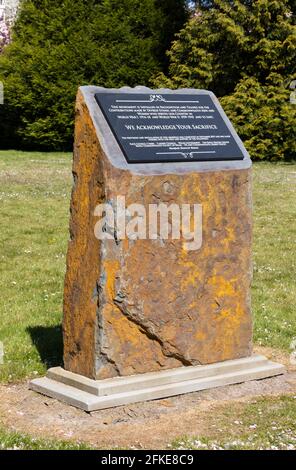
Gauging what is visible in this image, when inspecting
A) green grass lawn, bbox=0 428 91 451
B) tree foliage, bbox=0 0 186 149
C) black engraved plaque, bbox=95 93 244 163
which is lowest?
green grass lawn, bbox=0 428 91 451

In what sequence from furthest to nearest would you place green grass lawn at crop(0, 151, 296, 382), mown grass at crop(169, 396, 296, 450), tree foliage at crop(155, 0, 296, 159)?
tree foliage at crop(155, 0, 296, 159) → green grass lawn at crop(0, 151, 296, 382) → mown grass at crop(169, 396, 296, 450)

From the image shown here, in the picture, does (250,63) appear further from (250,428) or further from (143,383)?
(250,428)

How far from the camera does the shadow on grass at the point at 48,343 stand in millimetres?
7070

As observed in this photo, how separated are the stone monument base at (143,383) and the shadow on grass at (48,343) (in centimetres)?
56

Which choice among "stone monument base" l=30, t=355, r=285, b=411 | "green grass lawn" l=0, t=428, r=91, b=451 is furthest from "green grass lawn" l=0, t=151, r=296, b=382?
"green grass lawn" l=0, t=428, r=91, b=451

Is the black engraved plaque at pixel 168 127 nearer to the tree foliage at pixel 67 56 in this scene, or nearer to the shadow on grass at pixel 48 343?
the shadow on grass at pixel 48 343

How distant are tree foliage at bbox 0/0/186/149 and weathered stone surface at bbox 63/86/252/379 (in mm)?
16615

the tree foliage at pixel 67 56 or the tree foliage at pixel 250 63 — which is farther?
the tree foliage at pixel 67 56

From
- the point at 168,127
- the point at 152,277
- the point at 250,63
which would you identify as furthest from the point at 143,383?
the point at 250,63

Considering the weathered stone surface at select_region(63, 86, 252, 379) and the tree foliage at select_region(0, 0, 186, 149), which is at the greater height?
the tree foliage at select_region(0, 0, 186, 149)

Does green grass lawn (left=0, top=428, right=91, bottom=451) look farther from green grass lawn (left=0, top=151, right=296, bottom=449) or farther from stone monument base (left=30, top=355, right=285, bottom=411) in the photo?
stone monument base (left=30, top=355, right=285, bottom=411)

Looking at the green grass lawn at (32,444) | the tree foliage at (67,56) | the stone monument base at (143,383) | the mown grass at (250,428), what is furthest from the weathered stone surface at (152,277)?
the tree foliage at (67,56)

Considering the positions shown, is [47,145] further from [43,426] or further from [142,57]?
[43,426]

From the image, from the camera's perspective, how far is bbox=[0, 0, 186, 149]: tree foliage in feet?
74.4
